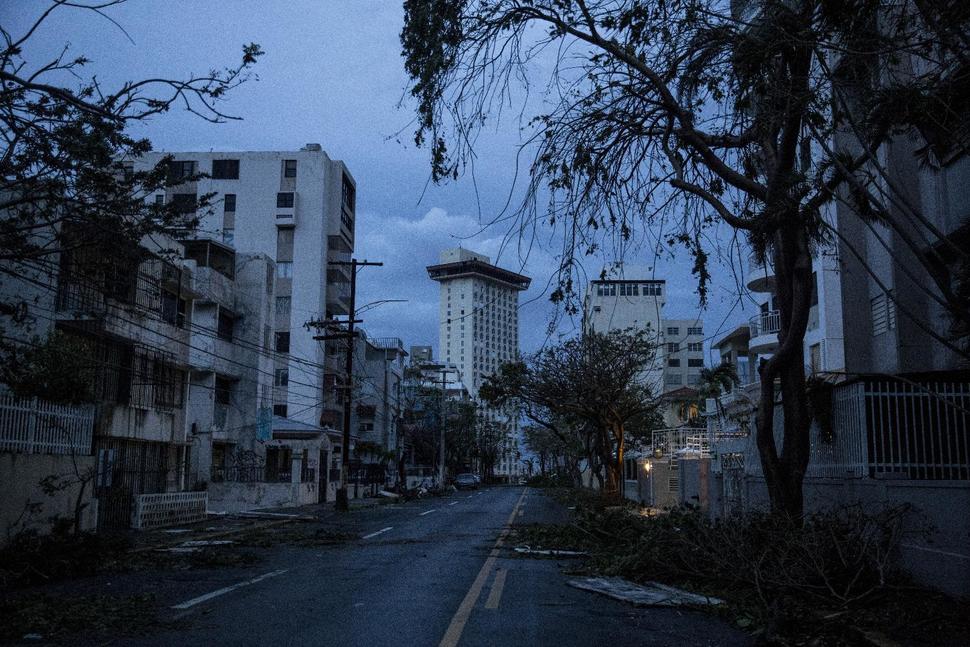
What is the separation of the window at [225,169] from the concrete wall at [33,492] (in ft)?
144

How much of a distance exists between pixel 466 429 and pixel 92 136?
8265 centimetres

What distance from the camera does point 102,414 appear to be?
85.4 feet

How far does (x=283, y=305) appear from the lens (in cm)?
5800

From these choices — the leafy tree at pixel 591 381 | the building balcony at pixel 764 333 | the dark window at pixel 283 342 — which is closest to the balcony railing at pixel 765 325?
the building balcony at pixel 764 333

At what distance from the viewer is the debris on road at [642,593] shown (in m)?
10.3

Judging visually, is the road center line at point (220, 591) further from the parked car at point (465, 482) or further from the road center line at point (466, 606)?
the parked car at point (465, 482)

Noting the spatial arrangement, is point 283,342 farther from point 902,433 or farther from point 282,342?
point 902,433

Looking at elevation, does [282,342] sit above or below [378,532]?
above

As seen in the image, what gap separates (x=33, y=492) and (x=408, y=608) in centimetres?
998

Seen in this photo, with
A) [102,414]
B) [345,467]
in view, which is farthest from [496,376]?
[102,414]

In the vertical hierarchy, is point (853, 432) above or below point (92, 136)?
below

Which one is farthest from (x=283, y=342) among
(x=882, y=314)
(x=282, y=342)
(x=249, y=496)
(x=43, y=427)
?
(x=882, y=314)

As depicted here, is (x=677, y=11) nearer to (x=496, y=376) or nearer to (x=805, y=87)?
(x=805, y=87)

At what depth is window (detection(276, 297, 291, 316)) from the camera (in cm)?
5781
